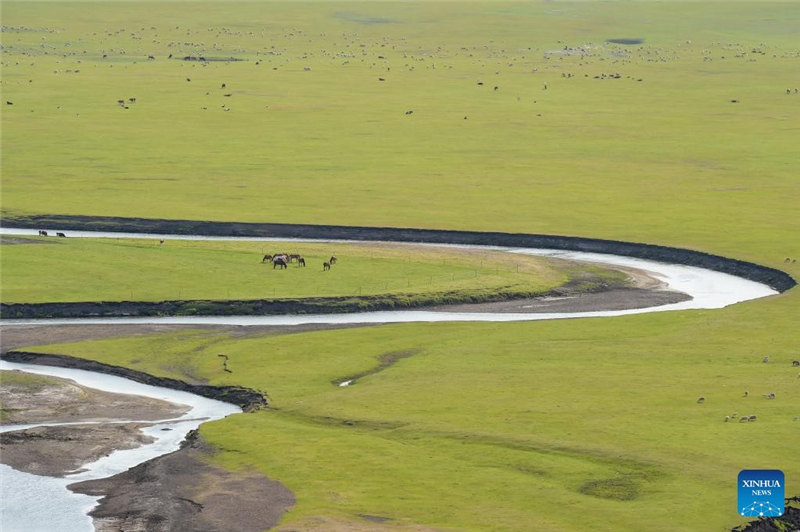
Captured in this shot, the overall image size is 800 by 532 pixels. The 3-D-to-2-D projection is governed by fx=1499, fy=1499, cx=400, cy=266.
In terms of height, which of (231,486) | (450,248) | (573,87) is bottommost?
(231,486)

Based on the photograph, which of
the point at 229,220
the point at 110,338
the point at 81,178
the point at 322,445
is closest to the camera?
the point at 322,445

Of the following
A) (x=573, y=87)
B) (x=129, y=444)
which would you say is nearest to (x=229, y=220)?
(x=129, y=444)

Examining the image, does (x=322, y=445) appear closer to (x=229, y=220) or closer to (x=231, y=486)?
(x=231, y=486)

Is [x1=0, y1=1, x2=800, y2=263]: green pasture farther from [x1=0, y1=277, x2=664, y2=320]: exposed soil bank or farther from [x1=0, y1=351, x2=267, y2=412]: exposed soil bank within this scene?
[x1=0, y1=351, x2=267, y2=412]: exposed soil bank

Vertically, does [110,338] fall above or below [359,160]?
below

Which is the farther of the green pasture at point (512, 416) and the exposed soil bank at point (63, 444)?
the exposed soil bank at point (63, 444)

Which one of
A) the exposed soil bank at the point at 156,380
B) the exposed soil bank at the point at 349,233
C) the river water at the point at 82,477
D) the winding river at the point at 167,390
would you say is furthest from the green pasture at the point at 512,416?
the exposed soil bank at the point at 349,233

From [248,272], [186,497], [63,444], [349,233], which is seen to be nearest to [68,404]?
[63,444]

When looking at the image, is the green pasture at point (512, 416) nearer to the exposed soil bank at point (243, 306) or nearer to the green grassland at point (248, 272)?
the exposed soil bank at point (243, 306)
